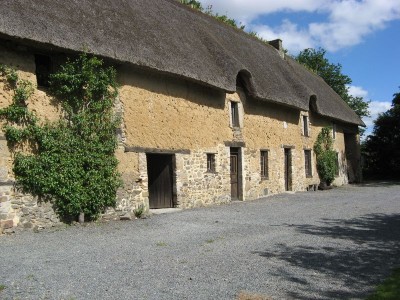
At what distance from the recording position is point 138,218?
Result: 1042cm

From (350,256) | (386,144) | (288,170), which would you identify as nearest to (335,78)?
(386,144)

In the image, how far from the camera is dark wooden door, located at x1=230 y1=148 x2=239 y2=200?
15.1 m

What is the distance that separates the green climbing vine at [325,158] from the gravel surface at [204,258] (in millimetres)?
10941

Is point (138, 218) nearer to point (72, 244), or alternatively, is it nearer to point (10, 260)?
point (72, 244)

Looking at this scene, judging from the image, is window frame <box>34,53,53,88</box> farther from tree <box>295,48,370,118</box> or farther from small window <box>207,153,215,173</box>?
tree <box>295,48,370,118</box>

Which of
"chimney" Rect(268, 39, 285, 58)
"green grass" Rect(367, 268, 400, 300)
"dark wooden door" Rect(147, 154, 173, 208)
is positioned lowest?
"green grass" Rect(367, 268, 400, 300)

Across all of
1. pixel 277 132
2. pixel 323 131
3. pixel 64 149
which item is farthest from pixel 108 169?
pixel 323 131

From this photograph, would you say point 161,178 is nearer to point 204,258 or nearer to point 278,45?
point 204,258

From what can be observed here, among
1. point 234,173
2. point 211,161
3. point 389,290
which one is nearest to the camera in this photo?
point 389,290

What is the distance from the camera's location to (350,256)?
249 inches

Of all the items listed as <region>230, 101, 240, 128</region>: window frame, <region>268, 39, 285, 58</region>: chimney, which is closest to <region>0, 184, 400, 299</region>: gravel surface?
<region>230, 101, 240, 128</region>: window frame

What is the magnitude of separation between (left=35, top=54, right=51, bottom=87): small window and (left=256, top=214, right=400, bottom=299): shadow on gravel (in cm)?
643

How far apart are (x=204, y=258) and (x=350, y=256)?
2.33 metres

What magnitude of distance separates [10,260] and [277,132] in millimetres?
13443
